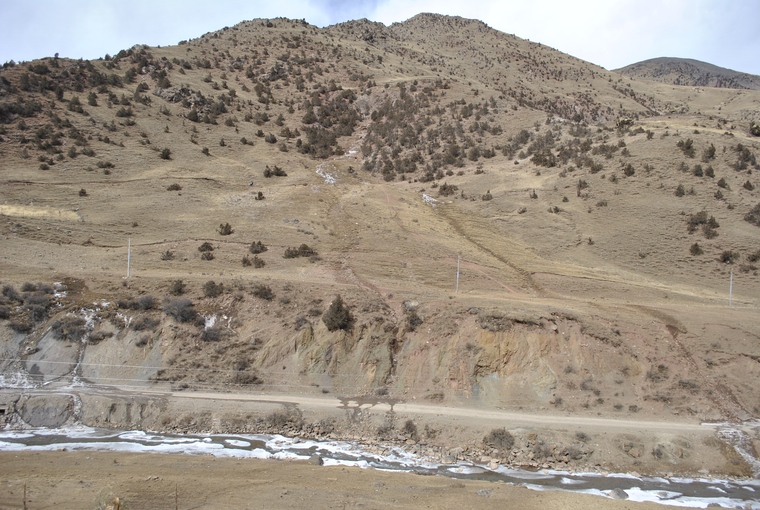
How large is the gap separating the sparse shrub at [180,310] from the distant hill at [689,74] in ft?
422

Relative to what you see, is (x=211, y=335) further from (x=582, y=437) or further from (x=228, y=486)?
(x=582, y=437)

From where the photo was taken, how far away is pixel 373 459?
17125mm

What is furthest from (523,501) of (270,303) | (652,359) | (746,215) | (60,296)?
(746,215)

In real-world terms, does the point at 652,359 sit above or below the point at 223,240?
below

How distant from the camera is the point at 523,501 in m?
14.3

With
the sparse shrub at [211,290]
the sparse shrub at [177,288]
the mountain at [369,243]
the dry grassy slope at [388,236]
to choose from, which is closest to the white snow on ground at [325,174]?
the mountain at [369,243]

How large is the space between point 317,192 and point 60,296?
69.5 feet

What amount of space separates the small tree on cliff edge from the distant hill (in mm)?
125386

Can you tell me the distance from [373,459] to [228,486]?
4951 mm

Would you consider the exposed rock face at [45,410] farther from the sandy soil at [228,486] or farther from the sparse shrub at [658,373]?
the sparse shrub at [658,373]

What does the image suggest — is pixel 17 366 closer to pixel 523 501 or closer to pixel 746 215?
pixel 523 501

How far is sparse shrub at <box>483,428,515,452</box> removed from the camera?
17.6 metres

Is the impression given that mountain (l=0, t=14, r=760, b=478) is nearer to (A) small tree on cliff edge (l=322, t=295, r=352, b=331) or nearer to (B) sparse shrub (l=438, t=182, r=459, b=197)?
(A) small tree on cliff edge (l=322, t=295, r=352, b=331)

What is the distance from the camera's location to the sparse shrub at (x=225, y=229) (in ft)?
106
